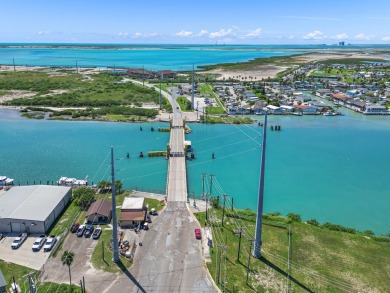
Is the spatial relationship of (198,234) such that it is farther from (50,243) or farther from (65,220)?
(65,220)

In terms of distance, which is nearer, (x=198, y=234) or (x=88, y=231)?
(x=198, y=234)

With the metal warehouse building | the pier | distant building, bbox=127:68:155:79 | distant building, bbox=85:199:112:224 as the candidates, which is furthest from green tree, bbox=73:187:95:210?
distant building, bbox=127:68:155:79

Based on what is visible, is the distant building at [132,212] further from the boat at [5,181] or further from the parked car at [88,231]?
the boat at [5,181]

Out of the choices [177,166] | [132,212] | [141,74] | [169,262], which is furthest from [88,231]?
[141,74]

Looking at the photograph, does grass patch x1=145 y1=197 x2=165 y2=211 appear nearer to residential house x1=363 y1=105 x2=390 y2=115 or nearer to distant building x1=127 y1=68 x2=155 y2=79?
residential house x1=363 y1=105 x2=390 y2=115

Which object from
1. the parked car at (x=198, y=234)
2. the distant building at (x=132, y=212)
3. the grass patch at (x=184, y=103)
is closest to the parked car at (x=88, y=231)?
the distant building at (x=132, y=212)

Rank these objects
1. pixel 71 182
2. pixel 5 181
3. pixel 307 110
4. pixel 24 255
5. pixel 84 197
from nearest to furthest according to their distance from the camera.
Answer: pixel 24 255 < pixel 84 197 < pixel 5 181 < pixel 71 182 < pixel 307 110
